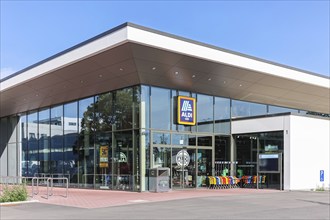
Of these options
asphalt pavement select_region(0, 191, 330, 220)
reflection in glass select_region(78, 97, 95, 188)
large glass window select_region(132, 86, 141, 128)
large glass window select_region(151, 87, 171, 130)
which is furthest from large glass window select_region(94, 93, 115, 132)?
asphalt pavement select_region(0, 191, 330, 220)

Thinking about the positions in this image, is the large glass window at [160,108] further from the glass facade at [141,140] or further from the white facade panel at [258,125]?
the white facade panel at [258,125]

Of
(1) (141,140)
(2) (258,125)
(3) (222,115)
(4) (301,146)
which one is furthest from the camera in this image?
(3) (222,115)

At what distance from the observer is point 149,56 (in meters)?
18.4

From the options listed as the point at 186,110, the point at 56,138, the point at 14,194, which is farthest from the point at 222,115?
the point at 14,194

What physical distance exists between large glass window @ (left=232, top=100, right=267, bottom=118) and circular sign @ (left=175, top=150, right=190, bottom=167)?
15.6ft

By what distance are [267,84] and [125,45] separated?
10.2 metres

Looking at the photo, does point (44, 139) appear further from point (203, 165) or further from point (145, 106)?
point (203, 165)

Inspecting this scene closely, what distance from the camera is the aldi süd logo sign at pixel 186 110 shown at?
22.8m

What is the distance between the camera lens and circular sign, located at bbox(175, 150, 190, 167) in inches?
900

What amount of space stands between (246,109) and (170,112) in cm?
652

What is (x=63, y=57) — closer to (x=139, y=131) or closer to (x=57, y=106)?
(x=139, y=131)

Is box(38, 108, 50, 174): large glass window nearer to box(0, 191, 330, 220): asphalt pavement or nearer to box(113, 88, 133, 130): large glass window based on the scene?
box(113, 88, 133, 130): large glass window

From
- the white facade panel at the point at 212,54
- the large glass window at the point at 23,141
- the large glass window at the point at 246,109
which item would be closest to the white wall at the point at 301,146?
the large glass window at the point at 246,109

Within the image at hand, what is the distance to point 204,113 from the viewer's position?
24.5m
